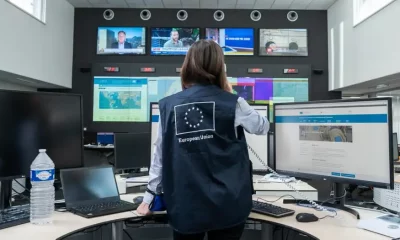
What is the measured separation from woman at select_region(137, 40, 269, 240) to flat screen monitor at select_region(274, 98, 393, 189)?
1.32 feet

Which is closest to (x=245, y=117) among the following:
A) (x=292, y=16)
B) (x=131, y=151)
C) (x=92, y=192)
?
(x=92, y=192)

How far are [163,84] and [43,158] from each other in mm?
3577

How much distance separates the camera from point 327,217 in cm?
150

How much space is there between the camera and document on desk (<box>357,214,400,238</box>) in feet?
4.07

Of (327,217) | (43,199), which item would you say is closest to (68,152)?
(43,199)

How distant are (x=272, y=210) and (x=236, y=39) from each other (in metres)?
3.89

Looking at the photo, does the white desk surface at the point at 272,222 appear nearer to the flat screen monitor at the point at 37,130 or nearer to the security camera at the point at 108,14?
the flat screen monitor at the point at 37,130

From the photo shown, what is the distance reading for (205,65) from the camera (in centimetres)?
139

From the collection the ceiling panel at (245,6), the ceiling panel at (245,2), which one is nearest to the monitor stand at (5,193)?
the ceiling panel at (245,2)

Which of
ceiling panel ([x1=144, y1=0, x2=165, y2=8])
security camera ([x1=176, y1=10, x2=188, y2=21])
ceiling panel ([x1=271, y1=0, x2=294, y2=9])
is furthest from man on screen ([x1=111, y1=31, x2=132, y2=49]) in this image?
ceiling panel ([x1=271, y1=0, x2=294, y2=9])

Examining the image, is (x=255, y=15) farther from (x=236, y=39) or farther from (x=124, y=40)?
(x=124, y=40)

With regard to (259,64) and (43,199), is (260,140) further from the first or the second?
(259,64)

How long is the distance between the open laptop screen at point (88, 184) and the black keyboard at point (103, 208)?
2.1 inches

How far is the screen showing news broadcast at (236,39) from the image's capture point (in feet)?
16.7
